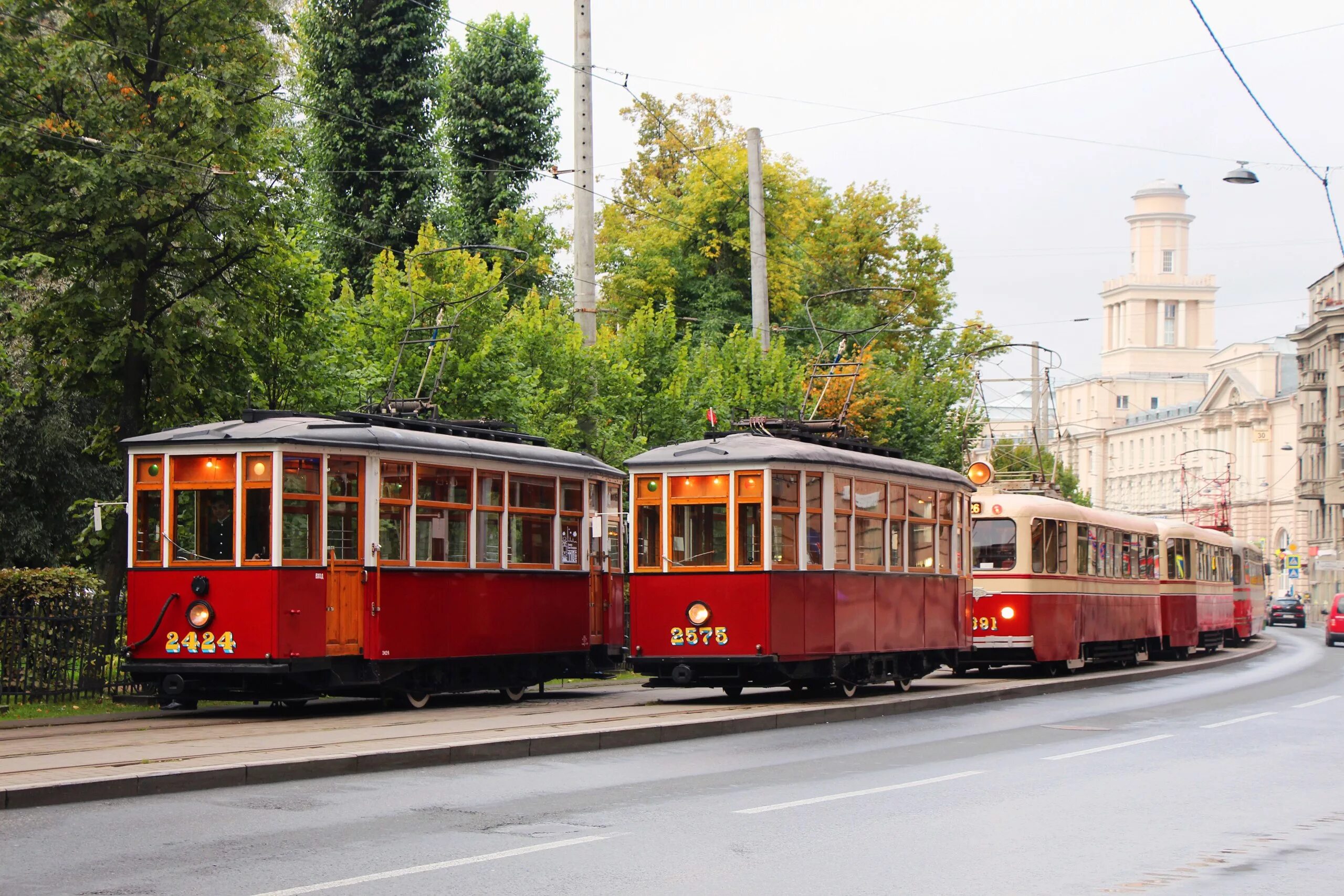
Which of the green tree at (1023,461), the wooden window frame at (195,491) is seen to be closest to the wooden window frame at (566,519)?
the wooden window frame at (195,491)

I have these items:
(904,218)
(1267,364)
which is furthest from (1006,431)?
(904,218)

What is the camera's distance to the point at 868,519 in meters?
22.3

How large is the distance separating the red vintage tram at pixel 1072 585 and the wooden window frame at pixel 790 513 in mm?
7055

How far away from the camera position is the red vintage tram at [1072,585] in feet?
92.6

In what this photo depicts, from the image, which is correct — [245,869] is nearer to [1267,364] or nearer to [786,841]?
[786,841]

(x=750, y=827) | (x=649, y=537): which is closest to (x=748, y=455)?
(x=649, y=537)

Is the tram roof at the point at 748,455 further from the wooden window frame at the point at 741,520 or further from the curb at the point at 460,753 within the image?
the curb at the point at 460,753

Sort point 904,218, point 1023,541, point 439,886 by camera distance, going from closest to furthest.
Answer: point 439,886
point 1023,541
point 904,218

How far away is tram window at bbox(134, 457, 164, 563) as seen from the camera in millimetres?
18609

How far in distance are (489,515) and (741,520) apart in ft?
9.59

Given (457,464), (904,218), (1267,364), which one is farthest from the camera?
(1267,364)

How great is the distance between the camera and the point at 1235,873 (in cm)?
909

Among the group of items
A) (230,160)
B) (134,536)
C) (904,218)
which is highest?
(904,218)

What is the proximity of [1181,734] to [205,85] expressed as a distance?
13.3 meters
